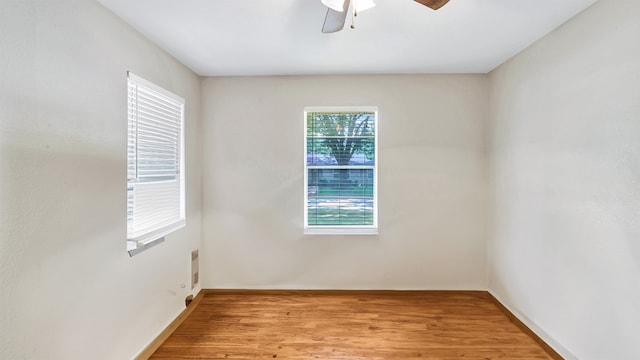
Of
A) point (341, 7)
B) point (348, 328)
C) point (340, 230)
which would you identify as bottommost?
point (348, 328)

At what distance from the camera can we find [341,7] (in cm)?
156

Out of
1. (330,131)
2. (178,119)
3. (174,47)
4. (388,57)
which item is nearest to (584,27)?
(388,57)

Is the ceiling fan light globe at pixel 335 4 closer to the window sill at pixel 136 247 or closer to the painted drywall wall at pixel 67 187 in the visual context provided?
the painted drywall wall at pixel 67 187

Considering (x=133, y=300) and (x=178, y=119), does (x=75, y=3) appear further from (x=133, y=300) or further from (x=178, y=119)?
(x=133, y=300)

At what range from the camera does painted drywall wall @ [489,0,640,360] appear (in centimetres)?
171

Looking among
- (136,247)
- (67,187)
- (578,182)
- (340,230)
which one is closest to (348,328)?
(340,230)

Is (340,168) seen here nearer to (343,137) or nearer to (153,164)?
(343,137)

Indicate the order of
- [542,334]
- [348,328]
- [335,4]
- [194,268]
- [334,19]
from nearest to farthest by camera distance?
1. [335,4]
2. [334,19]
3. [542,334]
4. [348,328]
5. [194,268]

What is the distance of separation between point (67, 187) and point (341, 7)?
1.77 metres

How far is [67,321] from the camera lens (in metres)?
1.60

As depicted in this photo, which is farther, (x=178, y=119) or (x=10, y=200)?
(x=178, y=119)

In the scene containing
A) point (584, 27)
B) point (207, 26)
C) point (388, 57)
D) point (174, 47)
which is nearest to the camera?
point (584, 27)

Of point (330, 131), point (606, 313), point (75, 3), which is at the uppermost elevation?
point (75, 3)

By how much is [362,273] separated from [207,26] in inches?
110
